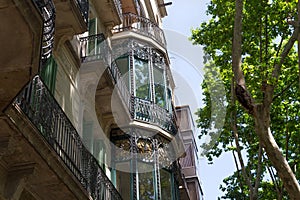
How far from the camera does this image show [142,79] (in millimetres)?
16047

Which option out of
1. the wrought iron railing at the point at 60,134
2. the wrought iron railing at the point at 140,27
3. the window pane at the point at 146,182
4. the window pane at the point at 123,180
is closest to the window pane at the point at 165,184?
the window pane at the point at 146,182

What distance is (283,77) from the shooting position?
16.3 meters

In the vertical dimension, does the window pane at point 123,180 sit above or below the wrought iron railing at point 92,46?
below

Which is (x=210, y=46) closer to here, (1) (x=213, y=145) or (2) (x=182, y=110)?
(1) (x=213, y=145)

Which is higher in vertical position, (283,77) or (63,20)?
(283,77)

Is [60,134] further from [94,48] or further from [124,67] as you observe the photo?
[124,67]

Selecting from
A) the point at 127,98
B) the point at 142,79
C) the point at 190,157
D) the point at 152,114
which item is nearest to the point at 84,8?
the point at 127,98

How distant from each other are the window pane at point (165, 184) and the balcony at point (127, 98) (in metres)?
1.42

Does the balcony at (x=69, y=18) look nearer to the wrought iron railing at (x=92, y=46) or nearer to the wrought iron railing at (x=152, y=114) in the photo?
the wrought iron railing at (x=92, y=46)

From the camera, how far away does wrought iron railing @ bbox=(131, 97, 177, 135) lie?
48.6 ft

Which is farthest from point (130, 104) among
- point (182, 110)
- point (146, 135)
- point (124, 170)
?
point (182, 110)

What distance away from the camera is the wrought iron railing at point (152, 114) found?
584 inches

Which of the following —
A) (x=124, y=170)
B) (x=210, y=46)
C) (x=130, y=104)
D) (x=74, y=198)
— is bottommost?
(x=74, y=198)

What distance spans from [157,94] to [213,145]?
279 cm
